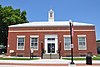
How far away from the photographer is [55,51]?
41.4 m

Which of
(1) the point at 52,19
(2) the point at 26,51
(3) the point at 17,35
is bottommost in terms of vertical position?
(2) the point at 26,51

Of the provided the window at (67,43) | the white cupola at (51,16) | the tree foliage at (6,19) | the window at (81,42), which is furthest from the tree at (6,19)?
the window at (81,42)

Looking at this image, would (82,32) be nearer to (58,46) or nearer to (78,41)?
(78,41)

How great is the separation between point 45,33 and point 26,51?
16.6 ft

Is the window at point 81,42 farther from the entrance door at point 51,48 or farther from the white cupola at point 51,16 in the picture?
the white cupola at point 51,16

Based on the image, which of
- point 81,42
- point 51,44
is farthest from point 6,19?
point 81,42

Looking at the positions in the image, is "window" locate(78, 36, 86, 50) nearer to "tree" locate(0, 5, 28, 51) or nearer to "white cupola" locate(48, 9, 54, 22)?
"white cupola" locate(48, 9, 54, 22)

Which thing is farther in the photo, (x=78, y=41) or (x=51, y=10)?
(x=51, y=10)

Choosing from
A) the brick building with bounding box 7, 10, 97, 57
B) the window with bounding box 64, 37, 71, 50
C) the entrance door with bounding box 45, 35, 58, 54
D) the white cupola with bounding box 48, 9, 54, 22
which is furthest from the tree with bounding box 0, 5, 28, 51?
the window with bounding box 64, 37, 71, 50

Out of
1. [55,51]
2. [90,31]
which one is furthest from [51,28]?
[90,31]

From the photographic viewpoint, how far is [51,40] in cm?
4175

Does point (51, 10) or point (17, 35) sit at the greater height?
point (51, 10)

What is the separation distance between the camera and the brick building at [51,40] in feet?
136

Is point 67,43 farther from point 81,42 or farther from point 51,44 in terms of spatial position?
point 51,44
